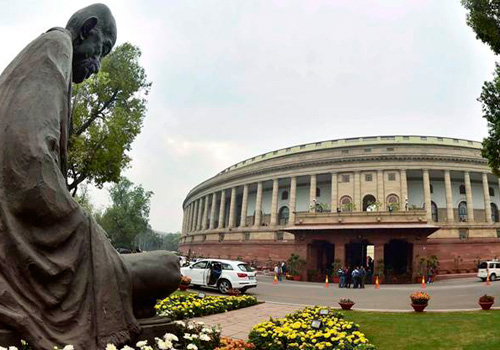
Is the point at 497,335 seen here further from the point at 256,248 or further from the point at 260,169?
the point at 260,169

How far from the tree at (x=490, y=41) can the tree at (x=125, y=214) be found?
5242cm

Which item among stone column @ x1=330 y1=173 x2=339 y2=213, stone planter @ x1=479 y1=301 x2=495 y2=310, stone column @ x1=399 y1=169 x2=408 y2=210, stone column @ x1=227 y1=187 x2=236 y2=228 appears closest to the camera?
stone planter @ x1=479 y1=301 x2=495 y2=310

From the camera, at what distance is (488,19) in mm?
12273

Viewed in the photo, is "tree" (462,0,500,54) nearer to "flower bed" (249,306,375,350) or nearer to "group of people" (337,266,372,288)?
"flower bed" (249,306,375,350)

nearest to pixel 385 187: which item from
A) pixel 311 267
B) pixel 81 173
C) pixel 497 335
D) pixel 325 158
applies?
pixel 325 158

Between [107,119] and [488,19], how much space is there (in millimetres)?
17826

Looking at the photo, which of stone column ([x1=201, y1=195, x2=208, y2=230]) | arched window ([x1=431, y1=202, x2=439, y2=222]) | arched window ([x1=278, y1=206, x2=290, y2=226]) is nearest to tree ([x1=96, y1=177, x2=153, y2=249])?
stone column ([x1=201, y1=195, x2=208, y2=230])

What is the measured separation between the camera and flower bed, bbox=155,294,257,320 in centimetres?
883

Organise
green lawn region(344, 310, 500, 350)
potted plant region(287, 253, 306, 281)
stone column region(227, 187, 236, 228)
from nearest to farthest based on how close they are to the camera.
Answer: green lawn region(344, 310, 500, 350) → potted plant region(287, 253, 306, 281) → stone column region(227, 187, 236, 228)

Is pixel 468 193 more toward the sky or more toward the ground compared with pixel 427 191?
more toward the sky

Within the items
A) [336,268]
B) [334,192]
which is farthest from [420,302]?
[334,192]

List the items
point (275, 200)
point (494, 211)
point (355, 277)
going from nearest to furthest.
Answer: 1. point (355, 277)
2. point (494, 211)
3. point (275, 200)

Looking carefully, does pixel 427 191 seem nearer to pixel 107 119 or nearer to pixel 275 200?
pixel 275 200

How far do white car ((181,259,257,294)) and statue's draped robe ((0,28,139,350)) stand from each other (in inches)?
627
